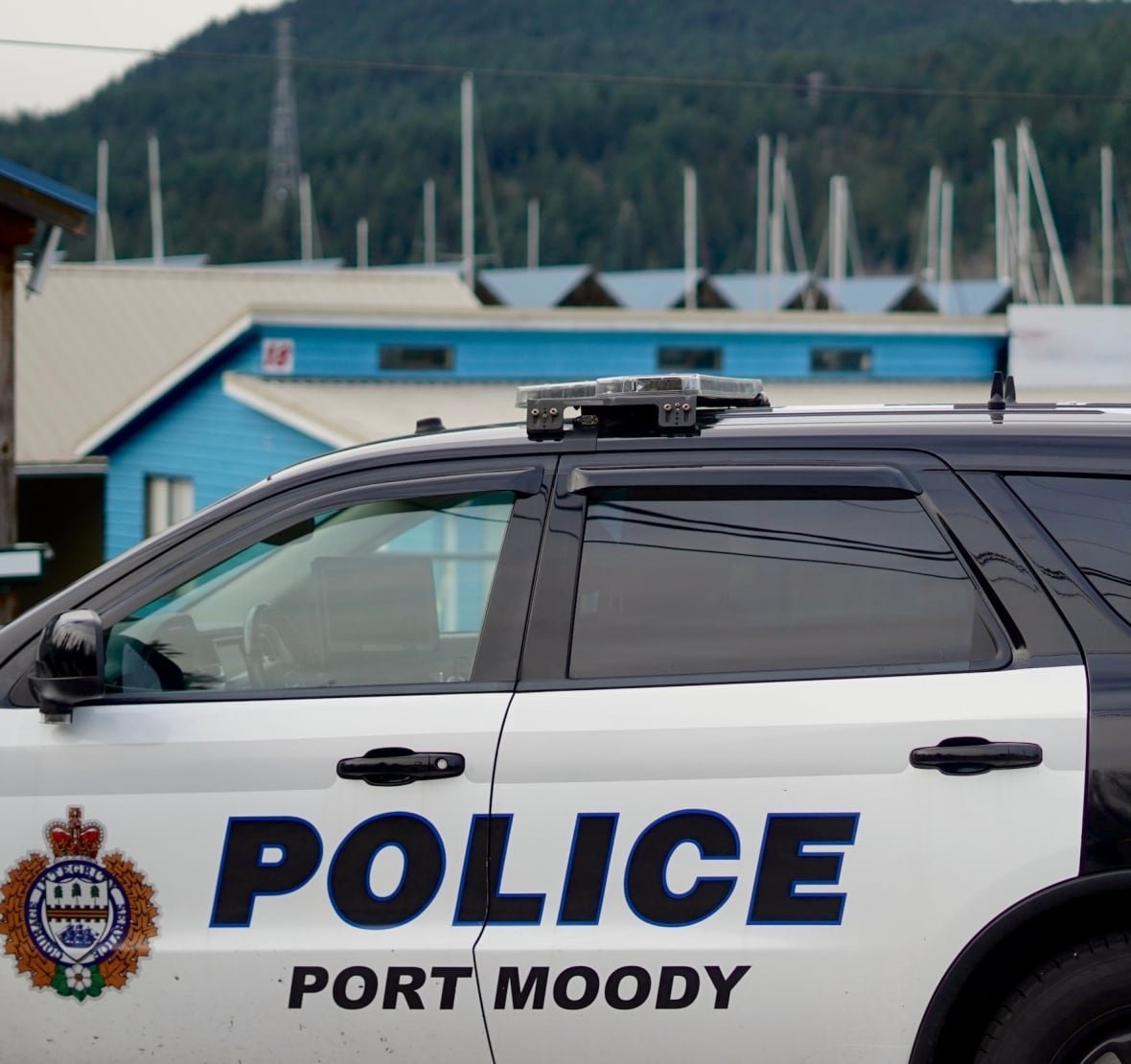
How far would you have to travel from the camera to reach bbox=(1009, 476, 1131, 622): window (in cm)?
317

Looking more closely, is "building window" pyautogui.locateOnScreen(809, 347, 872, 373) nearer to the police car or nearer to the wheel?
the police car

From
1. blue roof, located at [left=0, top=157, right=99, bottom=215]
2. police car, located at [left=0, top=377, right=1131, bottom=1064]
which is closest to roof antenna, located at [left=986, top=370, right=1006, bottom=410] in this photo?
police car, located at [left=0, top=377, right=1131, bottom=1064]

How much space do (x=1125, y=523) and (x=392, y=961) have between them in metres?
1.68

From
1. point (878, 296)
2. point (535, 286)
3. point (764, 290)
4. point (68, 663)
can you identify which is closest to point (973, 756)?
point (68, 663)

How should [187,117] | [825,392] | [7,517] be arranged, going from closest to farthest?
[7,517]
[825,392]
[187,117]

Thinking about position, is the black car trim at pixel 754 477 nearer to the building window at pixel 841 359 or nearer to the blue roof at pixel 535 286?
the building window at pixel 841 359

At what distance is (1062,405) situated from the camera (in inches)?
145

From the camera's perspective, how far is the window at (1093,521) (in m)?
3.17

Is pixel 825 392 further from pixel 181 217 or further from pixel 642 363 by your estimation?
pixel 181 217

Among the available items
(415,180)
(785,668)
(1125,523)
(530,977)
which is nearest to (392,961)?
(530,977)

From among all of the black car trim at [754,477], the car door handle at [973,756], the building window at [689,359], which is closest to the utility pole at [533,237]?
the building window at [689,359]

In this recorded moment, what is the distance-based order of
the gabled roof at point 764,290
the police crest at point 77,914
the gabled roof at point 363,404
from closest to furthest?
the police crest at point 77,914 → the gabled roof at point 363,404 → the gabled roof at point 764,290

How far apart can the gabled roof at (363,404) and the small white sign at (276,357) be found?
0.25 metres

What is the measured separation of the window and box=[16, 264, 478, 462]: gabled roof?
81.1 feet
